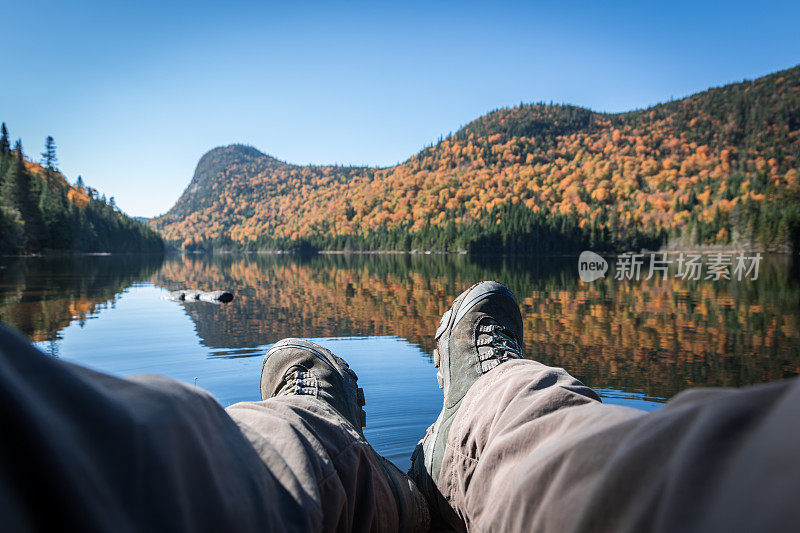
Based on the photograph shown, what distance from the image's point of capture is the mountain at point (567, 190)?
58.2 m

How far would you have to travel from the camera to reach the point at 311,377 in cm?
209

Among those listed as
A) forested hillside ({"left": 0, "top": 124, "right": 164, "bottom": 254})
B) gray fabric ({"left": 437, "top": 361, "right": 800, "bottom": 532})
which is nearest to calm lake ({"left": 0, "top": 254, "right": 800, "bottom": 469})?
gray fabric ({"left": 437, "top": 361, "right": 800, "bottom": 532})

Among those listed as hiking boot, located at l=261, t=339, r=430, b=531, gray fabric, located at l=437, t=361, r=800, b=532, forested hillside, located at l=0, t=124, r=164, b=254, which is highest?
forested hillside, located at l=0, t=124, r=164, b=254

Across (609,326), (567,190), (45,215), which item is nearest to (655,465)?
(609,326)

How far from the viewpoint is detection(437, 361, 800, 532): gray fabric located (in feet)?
1.56

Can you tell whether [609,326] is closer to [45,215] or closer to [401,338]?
[401,338]

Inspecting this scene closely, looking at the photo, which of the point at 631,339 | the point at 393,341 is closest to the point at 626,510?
the point at 393,341

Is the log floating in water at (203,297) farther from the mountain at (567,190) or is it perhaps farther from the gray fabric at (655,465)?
the mountain at (567,190)

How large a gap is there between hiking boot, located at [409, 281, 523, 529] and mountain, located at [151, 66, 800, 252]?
51956mm

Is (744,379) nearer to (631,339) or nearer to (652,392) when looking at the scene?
(652,392)

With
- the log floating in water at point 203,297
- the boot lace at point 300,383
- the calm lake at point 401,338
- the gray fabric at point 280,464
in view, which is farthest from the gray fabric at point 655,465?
the log floating in water at point 203,297

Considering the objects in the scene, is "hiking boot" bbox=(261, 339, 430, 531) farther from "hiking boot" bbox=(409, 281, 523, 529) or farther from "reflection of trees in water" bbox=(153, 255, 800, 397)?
"reflection of trees in water" bbox=(153, 255, 800, 397)

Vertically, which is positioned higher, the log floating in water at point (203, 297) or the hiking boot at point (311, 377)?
the hiking boot at point (311, 377)

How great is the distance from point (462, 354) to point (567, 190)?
9323cm
